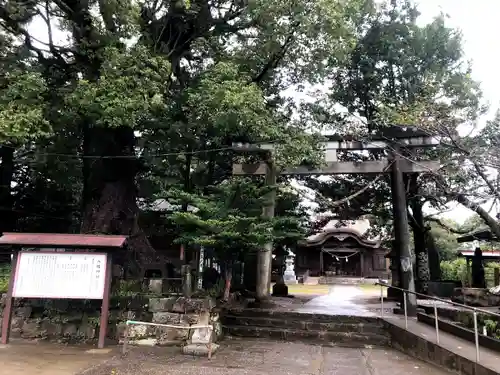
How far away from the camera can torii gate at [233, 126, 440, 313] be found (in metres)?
11.5

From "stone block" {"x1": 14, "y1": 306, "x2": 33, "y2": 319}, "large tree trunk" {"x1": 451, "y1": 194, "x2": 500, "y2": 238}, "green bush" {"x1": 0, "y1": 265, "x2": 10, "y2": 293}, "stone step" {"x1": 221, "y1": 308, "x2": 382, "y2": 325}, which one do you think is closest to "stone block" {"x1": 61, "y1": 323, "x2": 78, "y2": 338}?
"stone block" {"x1": 14, "y1": 306, "x2": 33, "y2": 319}

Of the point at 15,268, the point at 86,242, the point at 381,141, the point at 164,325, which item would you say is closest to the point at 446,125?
the point at 381,141

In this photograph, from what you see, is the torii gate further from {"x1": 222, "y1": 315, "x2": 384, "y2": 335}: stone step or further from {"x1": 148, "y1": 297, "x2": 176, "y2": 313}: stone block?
{"x1": 148, "y1": 297, "x2": 176, "y2": 313}: stone block

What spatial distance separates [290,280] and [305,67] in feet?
75.6

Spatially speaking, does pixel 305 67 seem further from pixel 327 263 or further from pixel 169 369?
pixel 327 263

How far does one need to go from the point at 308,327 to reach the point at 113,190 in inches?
262

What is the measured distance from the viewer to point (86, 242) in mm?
8016

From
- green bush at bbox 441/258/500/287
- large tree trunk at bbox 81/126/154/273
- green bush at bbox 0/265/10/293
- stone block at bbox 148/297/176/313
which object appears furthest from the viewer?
green bush at bbox 441/258/500/287

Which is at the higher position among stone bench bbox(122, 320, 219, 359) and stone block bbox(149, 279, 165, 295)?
stone block bbox(149, 279, 165, 295)

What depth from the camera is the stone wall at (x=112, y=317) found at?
8531 millimetres

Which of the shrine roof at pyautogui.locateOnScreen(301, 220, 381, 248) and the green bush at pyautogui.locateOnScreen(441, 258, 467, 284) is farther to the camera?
the shrine roof at pyautogui.locateOnScreen(301, 220, 381, 248)

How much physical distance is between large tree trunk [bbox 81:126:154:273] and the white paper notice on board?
2793 millimetres

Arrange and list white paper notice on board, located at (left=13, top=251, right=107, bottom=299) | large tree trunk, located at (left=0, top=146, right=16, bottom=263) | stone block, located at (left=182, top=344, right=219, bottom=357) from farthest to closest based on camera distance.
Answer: large tree trunk, located at (left=0, top=146, right=16, bottom=263) < white paper notice on board, located at (left=13, top=251, right=107, bottom=299) < stone block, located at (left=182, top=344, right=219, bottom=357)

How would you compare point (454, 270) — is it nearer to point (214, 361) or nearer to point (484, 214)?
point (484, 214)
